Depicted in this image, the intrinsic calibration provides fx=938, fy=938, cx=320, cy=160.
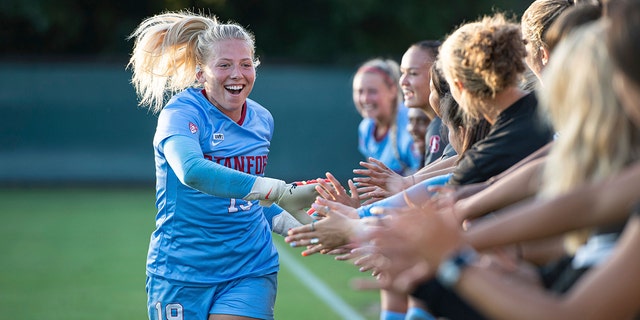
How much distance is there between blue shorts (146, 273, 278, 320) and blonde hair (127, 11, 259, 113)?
3.68ft

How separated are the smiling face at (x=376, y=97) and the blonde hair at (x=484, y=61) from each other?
4762 mm

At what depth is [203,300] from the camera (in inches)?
187

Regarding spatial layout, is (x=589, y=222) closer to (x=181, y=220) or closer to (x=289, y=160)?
(x=181, y=220)

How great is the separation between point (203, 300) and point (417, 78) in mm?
2049

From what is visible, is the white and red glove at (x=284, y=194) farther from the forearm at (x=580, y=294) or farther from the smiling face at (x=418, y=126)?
the smiling face at (x=418, y=126)

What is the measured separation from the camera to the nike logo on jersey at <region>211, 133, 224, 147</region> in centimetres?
479

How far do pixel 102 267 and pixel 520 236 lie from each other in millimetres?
8264

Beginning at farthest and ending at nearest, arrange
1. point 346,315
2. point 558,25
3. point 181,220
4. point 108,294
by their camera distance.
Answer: point 108,294
point 346,315
point 181,220
point 558,25

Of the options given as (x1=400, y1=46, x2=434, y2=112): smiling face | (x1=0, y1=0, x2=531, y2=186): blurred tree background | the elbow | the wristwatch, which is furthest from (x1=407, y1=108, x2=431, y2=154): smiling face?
(x1=0, y1=0, x2=531, y2=186): blurred tree background

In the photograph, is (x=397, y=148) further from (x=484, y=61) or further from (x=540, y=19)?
(x=484, y=61)

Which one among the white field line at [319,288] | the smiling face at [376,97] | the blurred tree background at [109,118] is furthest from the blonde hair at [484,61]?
the blurred tree background at [109,118]

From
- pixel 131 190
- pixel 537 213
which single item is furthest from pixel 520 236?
pixel 131 190

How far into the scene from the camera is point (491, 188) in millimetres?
3297

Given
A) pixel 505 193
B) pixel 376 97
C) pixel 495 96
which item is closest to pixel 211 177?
pixel 495 96
